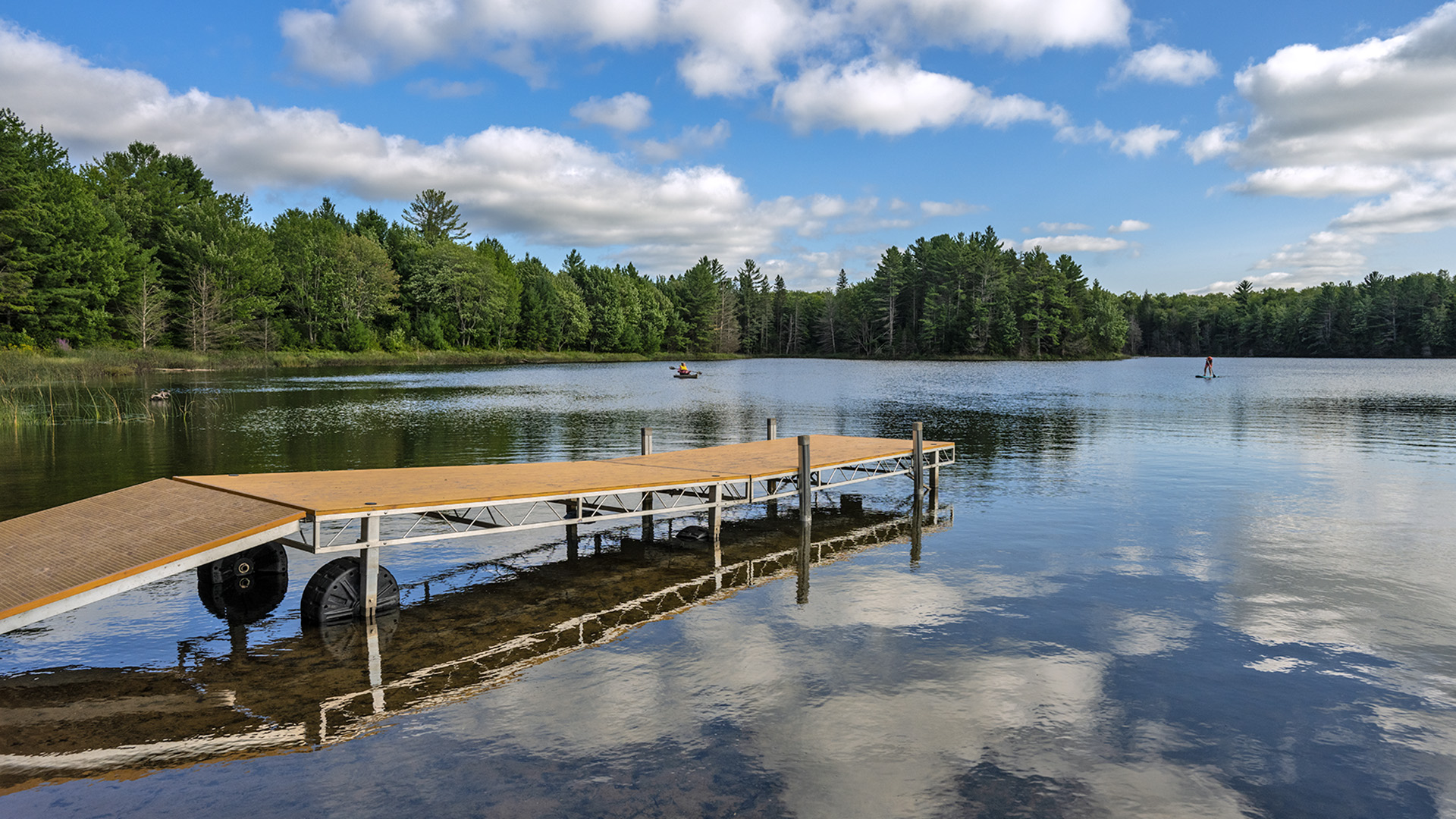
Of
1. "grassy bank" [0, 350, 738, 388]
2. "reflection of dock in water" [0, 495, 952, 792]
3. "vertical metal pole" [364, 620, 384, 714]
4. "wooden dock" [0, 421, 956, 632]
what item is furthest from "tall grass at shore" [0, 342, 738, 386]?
"vertical metal pole" [364, 620, 384, 714]

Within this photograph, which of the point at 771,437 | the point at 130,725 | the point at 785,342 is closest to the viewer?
the point at 130,725

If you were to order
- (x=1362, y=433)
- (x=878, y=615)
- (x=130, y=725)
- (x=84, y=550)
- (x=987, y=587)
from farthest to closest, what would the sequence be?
(x=1362, y=433) < (x=987, y=587) < (x=878, y=615) < (x=84, y=550) < (x=130, y=725)

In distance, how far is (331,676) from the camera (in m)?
9.09

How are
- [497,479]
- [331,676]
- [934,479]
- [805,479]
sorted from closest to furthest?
[331,676]
[497,479]
[805,479]
[934,479]

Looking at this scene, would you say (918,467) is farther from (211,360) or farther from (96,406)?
A: (211,360)

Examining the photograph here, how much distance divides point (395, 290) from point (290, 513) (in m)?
99.7

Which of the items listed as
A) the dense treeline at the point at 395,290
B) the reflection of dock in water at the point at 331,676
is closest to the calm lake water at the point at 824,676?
the reflection of dock in water at the point at 331,676

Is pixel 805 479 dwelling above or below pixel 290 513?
below

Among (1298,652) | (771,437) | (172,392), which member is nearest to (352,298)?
(172,392)

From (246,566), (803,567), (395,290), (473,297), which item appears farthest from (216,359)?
(803,567)

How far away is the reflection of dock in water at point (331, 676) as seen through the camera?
7.47 metres

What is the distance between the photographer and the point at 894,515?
18984 mm

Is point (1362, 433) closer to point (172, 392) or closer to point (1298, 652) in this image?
point (1298, 652)

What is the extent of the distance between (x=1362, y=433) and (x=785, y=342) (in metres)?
147
